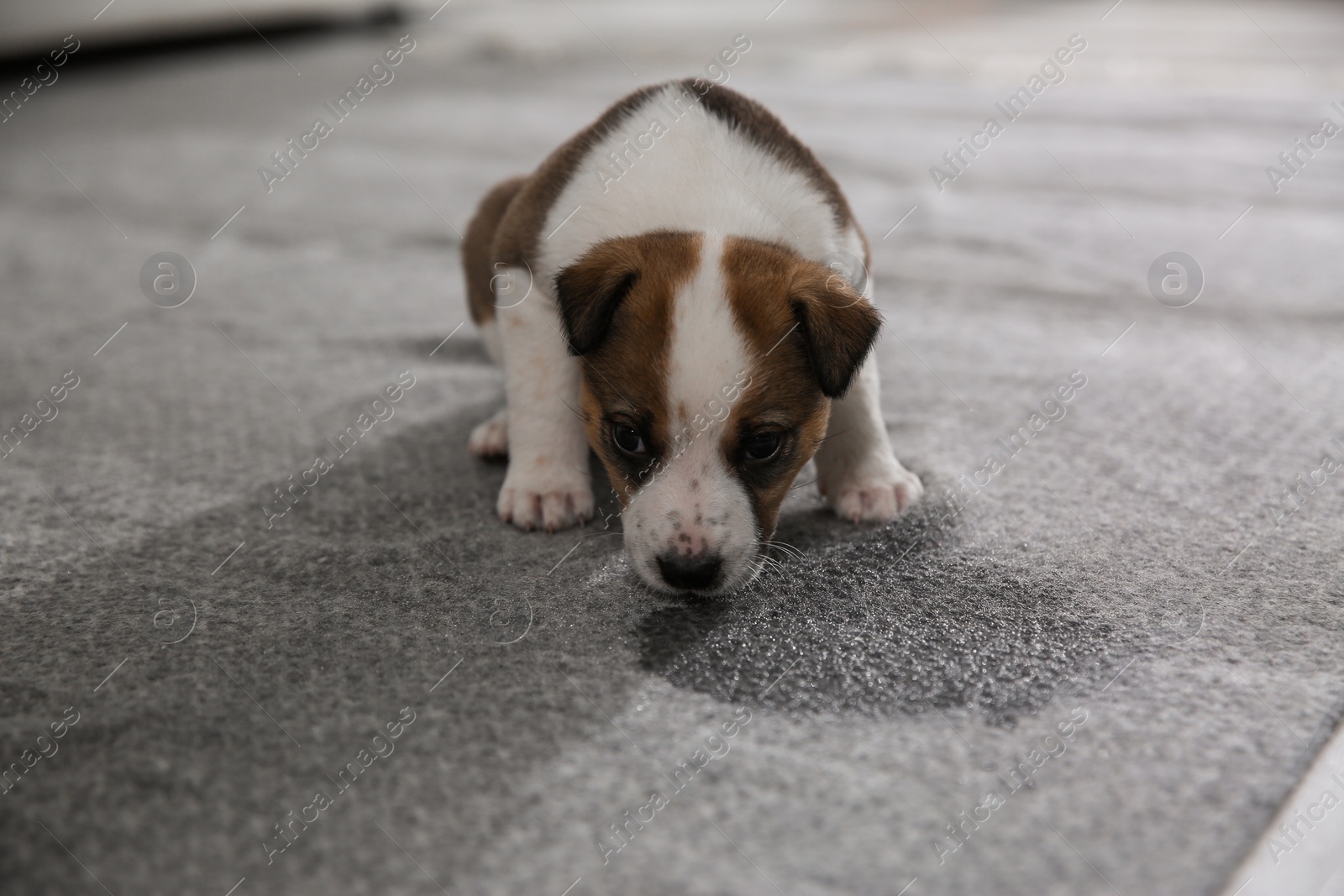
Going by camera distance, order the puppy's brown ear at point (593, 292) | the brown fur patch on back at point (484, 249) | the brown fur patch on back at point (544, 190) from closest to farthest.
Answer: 1. the puppy's brown ear at point (593, 292)
2. the brown fur patch on back at point (544, 190)
3. the brown fur patch on back at point (484, 249)

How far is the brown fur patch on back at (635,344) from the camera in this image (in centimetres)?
221

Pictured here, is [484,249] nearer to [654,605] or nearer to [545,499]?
[545,499]

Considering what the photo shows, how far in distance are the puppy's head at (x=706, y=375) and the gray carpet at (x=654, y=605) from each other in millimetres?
178

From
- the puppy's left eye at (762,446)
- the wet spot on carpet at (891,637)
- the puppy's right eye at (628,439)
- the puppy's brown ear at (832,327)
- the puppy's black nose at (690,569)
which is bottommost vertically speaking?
the wet spot on carpet at (891,637)

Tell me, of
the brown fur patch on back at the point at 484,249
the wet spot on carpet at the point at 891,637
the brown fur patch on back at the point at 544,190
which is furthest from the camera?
the brown fur patch on back at the point at 484,249

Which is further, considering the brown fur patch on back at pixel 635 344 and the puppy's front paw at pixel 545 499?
the puppy's front paw at pixel 545 499

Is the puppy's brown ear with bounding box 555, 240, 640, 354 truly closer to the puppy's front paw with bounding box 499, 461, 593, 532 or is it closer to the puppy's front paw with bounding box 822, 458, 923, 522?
the puppy's front paw with bounding box 499, 461, 593, 532

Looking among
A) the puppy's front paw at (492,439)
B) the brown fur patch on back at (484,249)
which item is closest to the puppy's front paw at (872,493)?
the puppy's front paw at (492,439)

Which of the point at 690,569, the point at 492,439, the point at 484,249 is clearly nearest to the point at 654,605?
the point at 690,569

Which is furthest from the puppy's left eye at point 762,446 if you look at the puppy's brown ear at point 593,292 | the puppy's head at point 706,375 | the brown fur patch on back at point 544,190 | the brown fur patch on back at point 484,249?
the brown fur patch on back at point 484,249

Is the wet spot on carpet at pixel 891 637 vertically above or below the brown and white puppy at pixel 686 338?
below

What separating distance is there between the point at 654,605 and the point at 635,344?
1.75 ft

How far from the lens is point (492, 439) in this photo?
117 inches

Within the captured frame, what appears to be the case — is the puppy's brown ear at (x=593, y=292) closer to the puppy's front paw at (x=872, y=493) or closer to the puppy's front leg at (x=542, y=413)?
the puppy's front leg at (x=542, y=413)
